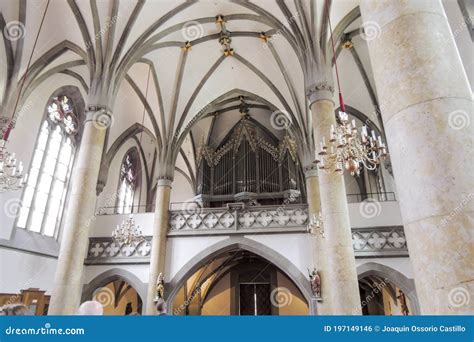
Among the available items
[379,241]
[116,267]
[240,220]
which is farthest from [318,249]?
[116,267]

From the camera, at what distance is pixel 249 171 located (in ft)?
54.0

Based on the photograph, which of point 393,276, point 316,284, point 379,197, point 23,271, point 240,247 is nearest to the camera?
point 23,271

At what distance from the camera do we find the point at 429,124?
2424 millimetres

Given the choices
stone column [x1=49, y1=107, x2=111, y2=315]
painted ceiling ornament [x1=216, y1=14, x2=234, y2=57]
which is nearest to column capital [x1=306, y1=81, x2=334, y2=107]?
painted ceiling ornament [x1=216, y1=14, x2=234, y2=57]

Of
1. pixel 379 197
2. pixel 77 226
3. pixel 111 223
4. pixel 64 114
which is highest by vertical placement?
pixel 64 114

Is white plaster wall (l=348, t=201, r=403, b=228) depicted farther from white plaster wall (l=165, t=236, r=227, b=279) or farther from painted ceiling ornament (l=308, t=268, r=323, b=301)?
white plaster wall (l=165, t=236, r=227, b=279)

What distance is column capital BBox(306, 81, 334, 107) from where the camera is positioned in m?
8.55

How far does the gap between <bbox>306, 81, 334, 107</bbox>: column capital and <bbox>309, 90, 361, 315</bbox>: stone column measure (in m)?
0.47

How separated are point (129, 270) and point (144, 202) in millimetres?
5473

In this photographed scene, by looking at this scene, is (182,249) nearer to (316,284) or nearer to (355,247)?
(316,284)

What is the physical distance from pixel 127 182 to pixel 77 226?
9.85 m
